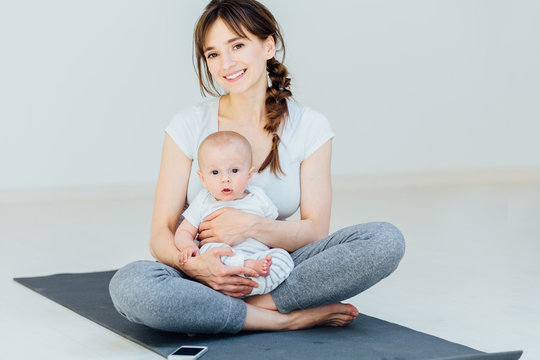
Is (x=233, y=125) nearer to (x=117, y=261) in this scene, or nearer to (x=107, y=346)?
(x=107, y=346)

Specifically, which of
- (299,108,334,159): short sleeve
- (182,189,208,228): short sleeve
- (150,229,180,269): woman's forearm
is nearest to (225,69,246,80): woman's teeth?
(299,108,334,159): short sleeve

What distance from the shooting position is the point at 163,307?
192cm

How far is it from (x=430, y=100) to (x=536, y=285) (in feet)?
12.5

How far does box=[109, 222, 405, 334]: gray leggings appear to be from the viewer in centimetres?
193

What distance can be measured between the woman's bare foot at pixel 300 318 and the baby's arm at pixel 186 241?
7.9 inches

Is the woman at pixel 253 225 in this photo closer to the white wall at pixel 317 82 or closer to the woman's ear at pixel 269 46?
the woman's ear at pixel 269 46

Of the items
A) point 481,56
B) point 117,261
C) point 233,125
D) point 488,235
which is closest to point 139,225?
point 117,261

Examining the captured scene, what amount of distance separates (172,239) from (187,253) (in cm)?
13

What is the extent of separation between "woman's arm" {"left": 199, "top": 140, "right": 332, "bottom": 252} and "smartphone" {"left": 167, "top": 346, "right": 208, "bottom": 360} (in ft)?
1.04

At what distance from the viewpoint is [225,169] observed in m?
2.10

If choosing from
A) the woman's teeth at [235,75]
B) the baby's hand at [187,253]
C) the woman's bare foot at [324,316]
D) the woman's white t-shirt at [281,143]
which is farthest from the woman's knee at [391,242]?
the woman's teeth at [235,75]

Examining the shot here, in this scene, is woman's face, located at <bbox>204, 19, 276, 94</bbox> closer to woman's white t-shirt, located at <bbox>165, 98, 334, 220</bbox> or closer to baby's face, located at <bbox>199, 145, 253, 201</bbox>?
woman's white t-shirt, located at <bbox>165, 98, 334, 220</bbox>

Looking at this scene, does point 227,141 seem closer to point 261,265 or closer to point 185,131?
point 185,131

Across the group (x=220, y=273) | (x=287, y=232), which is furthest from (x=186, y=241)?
(x=287, y=232)
